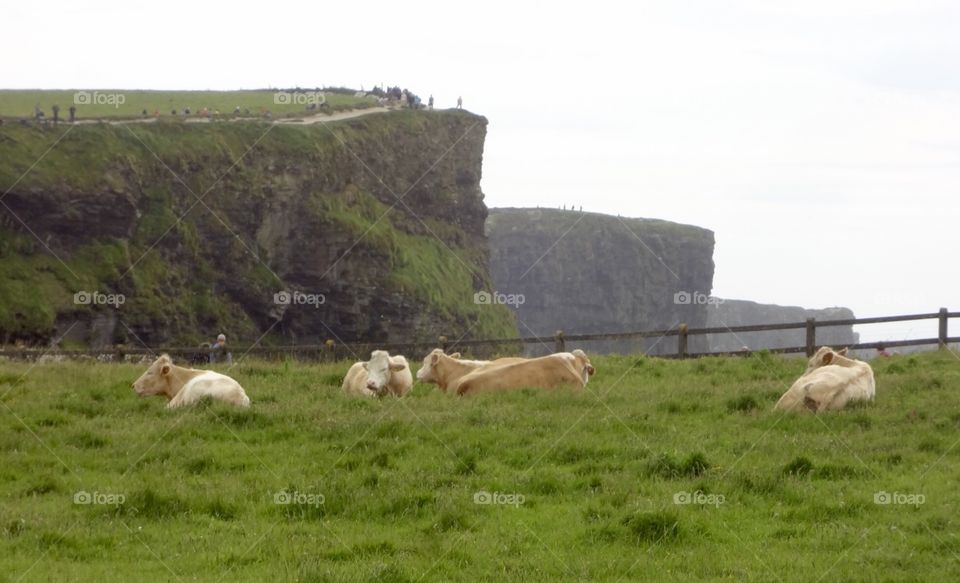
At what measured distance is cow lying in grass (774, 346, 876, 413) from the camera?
56.7 ft

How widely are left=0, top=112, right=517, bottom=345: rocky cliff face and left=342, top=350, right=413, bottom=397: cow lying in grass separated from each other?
54.1 meters

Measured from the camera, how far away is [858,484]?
44.0 ft

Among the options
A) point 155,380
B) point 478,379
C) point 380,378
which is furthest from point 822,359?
point 155,380

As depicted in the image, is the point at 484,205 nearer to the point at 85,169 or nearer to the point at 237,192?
the point at 237,192

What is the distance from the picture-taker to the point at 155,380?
20719mm

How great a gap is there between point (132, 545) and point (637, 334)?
19.5 meters

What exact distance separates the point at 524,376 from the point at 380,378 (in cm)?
252

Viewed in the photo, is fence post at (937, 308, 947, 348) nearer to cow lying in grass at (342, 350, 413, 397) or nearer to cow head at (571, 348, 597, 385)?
cow head at (571, 348, 597, 385)

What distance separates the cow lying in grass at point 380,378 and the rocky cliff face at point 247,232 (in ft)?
177

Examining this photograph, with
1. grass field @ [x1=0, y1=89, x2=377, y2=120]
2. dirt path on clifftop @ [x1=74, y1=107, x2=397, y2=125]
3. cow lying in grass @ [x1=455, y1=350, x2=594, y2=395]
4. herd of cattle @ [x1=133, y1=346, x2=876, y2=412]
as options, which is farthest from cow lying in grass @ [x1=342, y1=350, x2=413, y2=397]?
dirt path on clifftop @ [x1=74, y1=107, x2=397, y2=125]

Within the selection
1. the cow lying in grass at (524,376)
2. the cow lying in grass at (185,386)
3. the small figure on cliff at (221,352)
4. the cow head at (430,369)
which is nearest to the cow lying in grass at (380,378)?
the cow head at (430,369)

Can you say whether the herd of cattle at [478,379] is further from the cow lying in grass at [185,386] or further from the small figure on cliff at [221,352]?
the small figure on cliff at [221,352]

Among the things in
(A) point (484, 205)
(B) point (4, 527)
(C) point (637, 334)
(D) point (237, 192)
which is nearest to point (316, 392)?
(B) point (4, 527)

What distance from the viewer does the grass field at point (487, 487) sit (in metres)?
11.0
